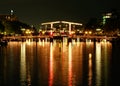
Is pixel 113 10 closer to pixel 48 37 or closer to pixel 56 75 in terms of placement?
pixel 48 37

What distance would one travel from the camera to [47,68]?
33.0 metres

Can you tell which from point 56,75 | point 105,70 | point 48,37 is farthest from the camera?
point 48,37

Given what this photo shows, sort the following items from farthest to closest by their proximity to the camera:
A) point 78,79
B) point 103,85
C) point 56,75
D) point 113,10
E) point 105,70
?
point 113,10
point 105,70
point 56,75
point 78,79
point 103,85

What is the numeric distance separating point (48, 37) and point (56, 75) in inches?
3830

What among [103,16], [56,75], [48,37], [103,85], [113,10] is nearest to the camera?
[103,85]

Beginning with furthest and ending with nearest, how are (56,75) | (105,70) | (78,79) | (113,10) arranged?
(113,10) → (105,70) → (56,75) → (78,79)

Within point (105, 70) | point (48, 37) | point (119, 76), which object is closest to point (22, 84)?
point (119, 76)

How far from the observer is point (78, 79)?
27.0 metres

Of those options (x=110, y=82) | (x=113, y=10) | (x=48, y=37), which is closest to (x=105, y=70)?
(x=110, y=82)

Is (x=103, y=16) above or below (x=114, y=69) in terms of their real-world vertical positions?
above

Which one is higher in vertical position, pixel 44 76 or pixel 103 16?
pixel 103 16

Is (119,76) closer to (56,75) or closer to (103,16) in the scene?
(56,75)

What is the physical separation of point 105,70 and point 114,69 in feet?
2.75

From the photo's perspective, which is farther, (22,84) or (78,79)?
(78,79)
